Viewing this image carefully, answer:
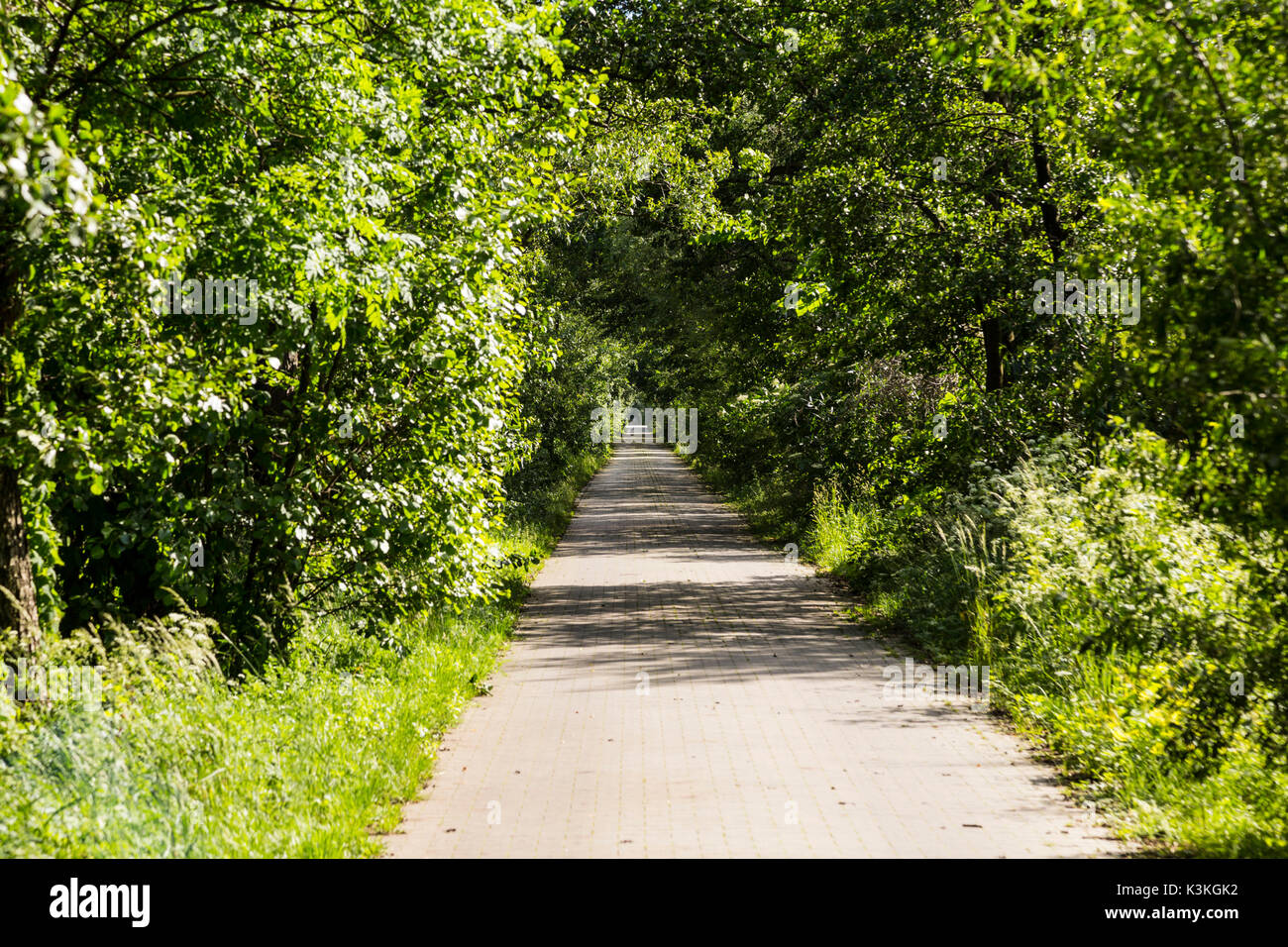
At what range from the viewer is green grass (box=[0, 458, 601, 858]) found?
533cm

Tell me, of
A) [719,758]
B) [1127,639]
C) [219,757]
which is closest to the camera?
[219,757]

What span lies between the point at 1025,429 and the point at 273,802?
9.75m

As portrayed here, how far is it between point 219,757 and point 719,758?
3.21 meters

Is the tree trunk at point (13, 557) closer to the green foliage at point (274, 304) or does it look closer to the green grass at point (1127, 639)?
the green foliage at point (274, 304)

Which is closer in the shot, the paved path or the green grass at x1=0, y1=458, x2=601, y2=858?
the green grass at x1=0, y1=458, x2=601, y2=858

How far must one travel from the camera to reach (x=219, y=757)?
21.7 ft

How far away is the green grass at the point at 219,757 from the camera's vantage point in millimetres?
5328

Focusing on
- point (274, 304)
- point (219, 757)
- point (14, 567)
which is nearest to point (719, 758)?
point (219, 757)

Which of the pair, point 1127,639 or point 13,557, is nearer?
point 13,557

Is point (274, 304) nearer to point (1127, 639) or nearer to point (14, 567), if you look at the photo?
point (14, 567)

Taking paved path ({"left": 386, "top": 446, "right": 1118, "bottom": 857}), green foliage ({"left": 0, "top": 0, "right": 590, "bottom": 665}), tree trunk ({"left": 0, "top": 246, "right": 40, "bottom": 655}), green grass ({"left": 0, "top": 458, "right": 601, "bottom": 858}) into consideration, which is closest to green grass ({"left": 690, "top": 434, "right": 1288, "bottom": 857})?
paved path ({"left": 386, "top": 446, "right": 1118, "bottom": 857})

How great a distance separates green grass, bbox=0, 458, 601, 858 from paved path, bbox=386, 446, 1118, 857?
34 cm

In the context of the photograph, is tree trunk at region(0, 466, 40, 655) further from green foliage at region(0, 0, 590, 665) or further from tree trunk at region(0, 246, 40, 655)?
green foliage at region(0, 0, 590, 665)

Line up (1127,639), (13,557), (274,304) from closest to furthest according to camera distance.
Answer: (13,557)
(274,304)
(1127,639)
